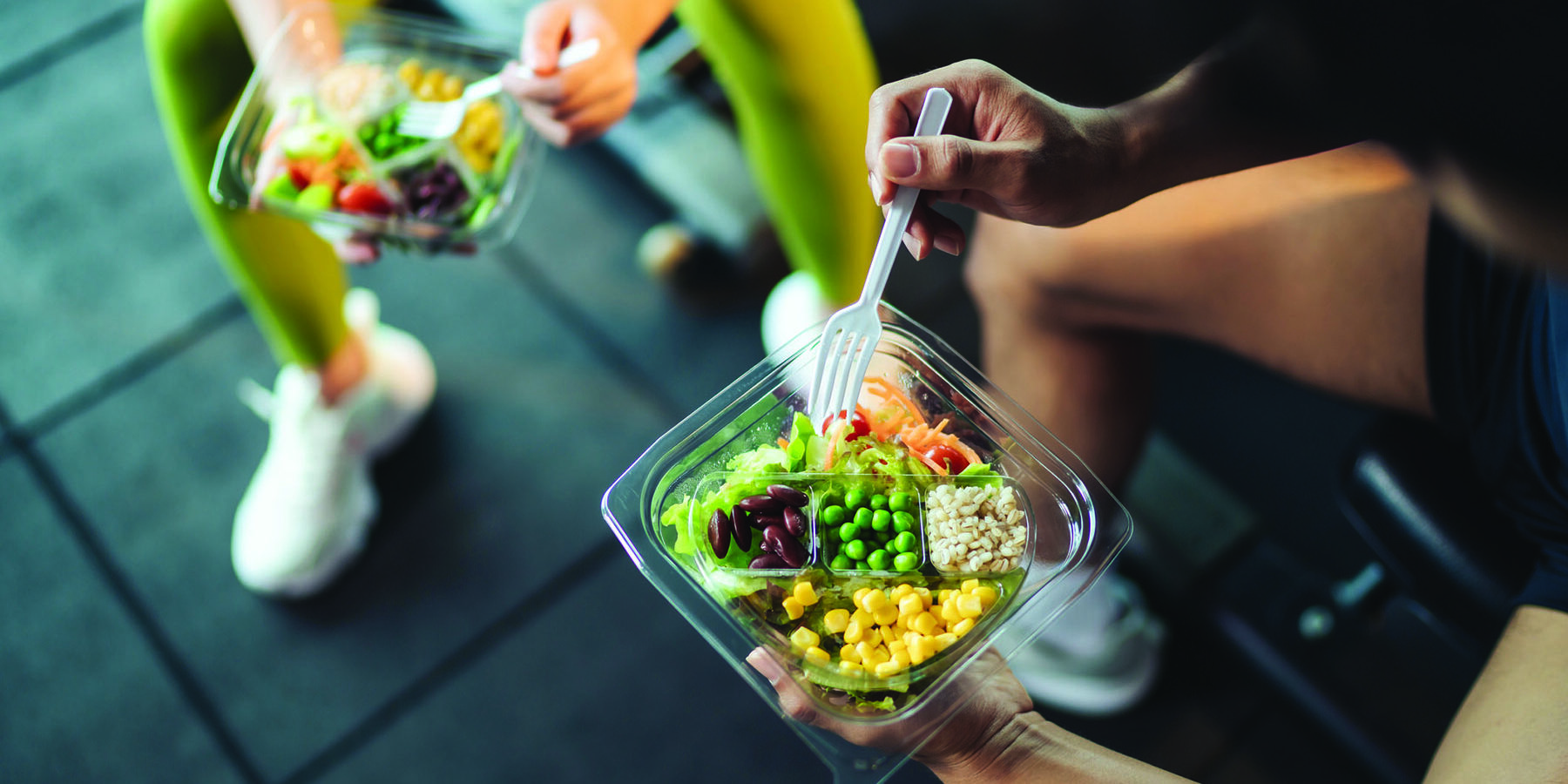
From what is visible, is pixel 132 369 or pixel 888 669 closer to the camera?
pixel 888 669

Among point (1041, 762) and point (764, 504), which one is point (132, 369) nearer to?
point (764, 504)

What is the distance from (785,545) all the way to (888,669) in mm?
119

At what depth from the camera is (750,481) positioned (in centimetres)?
75

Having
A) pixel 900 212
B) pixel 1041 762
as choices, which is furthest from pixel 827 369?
pixel 1041 762

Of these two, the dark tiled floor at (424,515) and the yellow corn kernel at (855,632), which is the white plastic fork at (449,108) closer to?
the dark tiled floor at (424,515)

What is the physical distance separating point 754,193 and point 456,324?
2.05 ft

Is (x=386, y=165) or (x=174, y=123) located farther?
(x=174, y=123)

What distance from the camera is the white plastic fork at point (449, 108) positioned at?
1031mm

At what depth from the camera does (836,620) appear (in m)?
0.72

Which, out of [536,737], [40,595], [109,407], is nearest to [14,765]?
[40,595]

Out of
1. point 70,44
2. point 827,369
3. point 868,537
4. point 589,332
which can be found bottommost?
point 589,332

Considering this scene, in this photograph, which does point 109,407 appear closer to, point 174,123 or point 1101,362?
point 174,123

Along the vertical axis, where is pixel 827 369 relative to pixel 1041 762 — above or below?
above

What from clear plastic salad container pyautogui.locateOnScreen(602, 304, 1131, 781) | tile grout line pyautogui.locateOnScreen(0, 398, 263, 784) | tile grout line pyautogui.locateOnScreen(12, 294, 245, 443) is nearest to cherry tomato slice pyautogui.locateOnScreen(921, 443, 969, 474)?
clear plastic salad container pyautogui.locateOnScreen(602, 304, 1131, 781)
